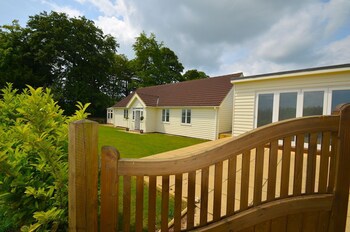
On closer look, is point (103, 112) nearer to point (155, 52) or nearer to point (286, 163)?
point (155, 52)

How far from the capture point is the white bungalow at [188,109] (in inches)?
569

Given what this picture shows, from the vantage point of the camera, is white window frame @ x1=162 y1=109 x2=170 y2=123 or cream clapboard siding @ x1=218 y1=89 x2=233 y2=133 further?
white window frame @ x1=162 y1=109 x2=170 y2=123

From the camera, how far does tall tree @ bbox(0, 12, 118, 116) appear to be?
28995mm

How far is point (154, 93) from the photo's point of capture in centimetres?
2316

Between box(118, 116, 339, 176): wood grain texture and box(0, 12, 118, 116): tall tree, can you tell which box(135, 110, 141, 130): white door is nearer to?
box(0, 12, 118, 116): tall tree

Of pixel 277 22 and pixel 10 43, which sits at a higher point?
pixel 10 43

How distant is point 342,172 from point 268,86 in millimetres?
8257

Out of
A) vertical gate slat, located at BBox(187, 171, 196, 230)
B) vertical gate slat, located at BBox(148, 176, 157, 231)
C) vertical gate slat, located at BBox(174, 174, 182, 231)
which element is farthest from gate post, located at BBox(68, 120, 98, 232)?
vertical gate slat, located at BBox(187, 171, 196, 230)

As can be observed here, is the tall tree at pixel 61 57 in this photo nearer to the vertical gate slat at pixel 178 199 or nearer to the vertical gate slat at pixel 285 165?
the vertical gate slat at pixel 178 199

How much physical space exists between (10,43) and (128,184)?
Answer: 127ft

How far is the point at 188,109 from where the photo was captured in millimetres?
16469

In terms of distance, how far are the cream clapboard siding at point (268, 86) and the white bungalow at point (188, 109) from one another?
3482 mm

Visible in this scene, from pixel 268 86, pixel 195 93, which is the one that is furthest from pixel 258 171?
pixel 195 93

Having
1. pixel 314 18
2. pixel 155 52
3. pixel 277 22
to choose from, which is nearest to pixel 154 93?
pixel 277 22
